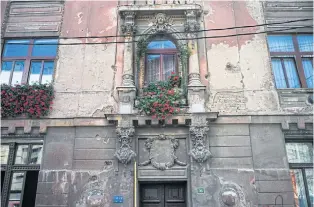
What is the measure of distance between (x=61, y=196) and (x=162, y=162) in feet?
10.4

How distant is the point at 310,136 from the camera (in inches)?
351

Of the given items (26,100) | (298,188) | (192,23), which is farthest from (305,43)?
(26,100)

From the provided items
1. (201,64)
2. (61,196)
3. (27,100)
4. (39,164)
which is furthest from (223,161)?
(27,100)

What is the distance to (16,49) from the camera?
1037cm

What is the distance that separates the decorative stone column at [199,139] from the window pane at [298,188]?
2.72 meters

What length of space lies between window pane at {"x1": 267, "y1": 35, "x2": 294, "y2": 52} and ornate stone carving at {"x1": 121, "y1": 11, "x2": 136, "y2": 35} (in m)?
4.87

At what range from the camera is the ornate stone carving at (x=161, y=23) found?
10.0 m

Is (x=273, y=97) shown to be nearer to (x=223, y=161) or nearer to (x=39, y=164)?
(x=223, y=161)

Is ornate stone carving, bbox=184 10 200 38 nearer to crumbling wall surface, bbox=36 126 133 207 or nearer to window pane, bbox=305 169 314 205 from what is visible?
crumbling wall surface, bbox=36 126 133 207

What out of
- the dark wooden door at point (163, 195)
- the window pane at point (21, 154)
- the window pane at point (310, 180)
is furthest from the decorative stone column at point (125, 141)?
the window pane at point (310, 180)

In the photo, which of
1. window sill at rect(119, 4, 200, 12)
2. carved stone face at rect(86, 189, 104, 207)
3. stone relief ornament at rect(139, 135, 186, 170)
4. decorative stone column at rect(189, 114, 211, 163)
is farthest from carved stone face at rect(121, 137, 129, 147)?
window sill at rect(119, 4, 200, 12)

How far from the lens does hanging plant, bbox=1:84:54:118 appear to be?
361 inches

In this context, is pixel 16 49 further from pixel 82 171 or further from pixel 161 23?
pixel 161 23

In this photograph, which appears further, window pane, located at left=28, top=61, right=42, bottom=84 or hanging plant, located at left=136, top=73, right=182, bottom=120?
window pane, located at left=28, top=61, right=42, bottom=84
